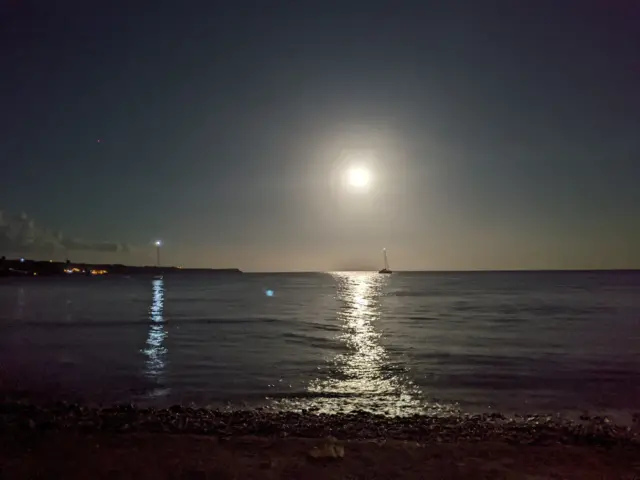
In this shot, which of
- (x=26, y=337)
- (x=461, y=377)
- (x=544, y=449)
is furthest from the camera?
(x=26, y=337)

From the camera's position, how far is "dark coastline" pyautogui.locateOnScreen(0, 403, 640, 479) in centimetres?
966

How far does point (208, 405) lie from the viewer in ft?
53.6

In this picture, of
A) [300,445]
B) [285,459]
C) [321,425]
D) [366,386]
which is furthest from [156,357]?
[285,459]

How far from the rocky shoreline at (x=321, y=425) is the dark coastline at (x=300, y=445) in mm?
28

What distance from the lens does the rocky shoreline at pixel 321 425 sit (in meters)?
12.3

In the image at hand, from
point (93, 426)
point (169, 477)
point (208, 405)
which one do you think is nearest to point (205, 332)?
point (208, 405)

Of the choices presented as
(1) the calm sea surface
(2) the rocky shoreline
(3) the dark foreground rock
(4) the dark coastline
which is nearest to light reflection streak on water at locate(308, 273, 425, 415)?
(1) the calm sea surface

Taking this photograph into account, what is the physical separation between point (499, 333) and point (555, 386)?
20.3 meters

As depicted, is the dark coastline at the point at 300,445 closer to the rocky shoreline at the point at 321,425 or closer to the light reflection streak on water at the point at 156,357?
the rocky shoreline at the point at 321,425

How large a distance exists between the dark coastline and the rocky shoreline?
0.09ft

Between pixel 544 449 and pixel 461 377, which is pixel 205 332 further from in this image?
pixel 544 449

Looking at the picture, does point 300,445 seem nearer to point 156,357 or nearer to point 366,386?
point 366,386

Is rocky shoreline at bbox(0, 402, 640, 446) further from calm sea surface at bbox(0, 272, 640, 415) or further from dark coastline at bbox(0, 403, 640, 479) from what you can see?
calm sea surface at bbox(0, 272, 640, 415)

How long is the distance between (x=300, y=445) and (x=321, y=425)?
86.2 inches
